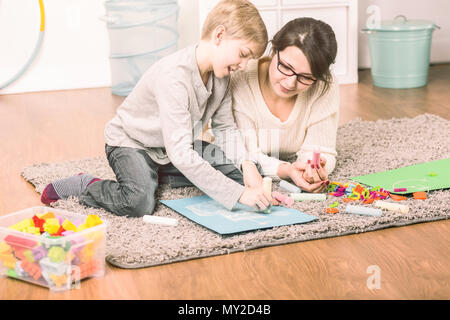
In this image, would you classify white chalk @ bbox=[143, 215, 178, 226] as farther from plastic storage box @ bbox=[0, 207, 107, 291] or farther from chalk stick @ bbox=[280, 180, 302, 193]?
chalk stick @ bbox=[280, 180, 302, 193]

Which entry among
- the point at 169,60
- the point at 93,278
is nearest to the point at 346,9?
the point at 169,60

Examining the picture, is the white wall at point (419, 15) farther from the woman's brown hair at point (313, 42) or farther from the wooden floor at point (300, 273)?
the wooden floor at point (300, 273)

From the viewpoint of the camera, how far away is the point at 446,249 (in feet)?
3.97

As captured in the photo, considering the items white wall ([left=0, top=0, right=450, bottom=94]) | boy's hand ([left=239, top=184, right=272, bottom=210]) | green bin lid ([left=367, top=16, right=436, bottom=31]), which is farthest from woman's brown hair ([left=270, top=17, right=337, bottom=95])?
white wall ([left=0, top=0, right=450, bottom=94])

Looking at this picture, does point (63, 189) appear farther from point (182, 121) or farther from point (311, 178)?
point (311, 178)

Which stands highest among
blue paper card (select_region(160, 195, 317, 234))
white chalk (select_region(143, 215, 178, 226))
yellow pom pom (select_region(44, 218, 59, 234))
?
yellow pom pom (select_region(44, 218, 59, 234))

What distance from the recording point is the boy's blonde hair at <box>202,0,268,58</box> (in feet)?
4.44

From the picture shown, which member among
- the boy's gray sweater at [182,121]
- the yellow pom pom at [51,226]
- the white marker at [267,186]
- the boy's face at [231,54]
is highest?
the boy's face at [231,54]

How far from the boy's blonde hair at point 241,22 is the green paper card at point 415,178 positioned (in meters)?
0.45

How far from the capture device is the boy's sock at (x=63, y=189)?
150cm

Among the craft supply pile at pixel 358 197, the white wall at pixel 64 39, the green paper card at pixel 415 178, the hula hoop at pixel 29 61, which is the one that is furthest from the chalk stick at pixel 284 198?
the hula hoop at pixel 29 61

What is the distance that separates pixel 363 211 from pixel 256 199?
0.23 meters

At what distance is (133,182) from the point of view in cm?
144

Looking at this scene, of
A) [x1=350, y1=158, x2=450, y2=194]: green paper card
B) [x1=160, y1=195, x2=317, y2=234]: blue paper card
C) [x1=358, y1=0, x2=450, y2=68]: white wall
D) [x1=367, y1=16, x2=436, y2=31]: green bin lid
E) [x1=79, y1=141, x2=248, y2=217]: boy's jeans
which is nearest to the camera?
[x1=160, y1=195, x2=317, y2=234]: blue paper card
